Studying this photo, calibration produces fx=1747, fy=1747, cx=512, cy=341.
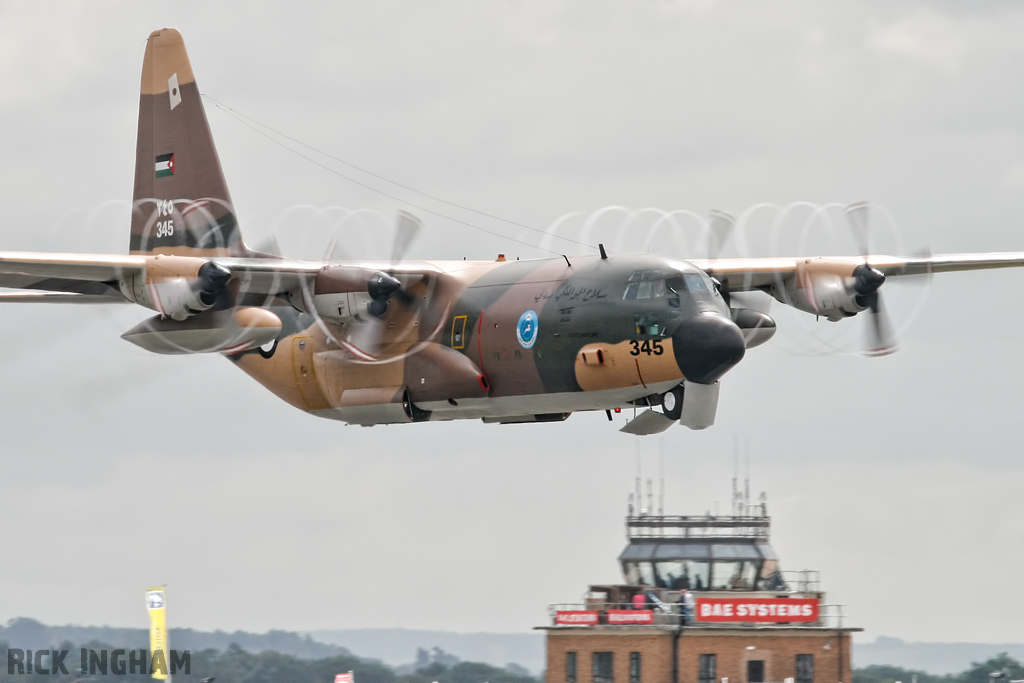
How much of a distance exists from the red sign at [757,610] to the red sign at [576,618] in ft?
8.53

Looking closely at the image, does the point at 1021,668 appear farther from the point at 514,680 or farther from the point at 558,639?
the point at 558,639

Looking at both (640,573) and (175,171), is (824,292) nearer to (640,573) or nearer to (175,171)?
(175,171)

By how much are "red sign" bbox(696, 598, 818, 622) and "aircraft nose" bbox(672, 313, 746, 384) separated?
49.1ft

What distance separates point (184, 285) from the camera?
29781 millimetres

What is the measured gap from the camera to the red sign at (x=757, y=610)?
42.0m

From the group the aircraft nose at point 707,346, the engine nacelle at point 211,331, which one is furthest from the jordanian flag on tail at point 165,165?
the aircraft nose at point 707,346

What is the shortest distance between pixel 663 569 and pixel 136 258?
63.1ft

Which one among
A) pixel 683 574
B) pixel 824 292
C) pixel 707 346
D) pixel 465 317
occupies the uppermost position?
pixel 824 292

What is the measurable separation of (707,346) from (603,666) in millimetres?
16541

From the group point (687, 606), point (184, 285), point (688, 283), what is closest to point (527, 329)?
point (688, 283)

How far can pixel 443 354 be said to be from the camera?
3128cm

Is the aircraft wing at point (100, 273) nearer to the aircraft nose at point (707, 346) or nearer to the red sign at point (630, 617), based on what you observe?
the aircraft nose at point (707, 346)

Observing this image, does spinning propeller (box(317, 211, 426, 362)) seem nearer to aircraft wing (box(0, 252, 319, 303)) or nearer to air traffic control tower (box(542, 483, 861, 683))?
aircraft wing (box(0, 252, 319, 303))

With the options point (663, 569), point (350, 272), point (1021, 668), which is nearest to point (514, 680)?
point (663, 569)
